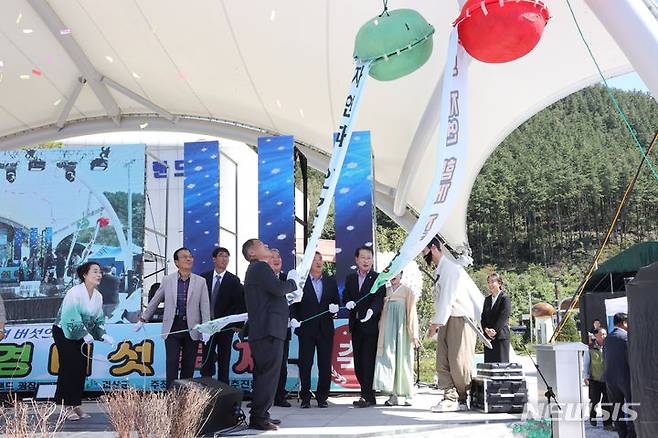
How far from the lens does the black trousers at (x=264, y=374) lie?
16.1ft

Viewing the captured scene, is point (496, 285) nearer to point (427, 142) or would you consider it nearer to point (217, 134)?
point (427, 142)

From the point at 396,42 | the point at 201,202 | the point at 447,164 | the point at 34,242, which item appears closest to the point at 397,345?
the point at 447,164

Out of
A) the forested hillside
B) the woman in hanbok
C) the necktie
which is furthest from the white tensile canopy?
the forested hillside

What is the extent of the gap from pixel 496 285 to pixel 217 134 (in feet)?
29.3

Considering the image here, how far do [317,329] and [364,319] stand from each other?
0.52 m

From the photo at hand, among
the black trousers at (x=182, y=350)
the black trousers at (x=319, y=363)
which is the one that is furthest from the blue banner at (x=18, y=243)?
the black trousers at (x=319, y=363)

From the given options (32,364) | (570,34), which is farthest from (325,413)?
(570,34)

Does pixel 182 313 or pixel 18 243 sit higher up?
pixel 18 243

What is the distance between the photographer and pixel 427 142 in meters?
10.2

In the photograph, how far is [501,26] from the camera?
364 centimetres

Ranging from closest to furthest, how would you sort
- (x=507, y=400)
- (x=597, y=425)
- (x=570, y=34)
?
(x=507, y=400) → (x=597, y=425) → (x=570, y=34)

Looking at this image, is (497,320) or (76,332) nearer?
(76,332)

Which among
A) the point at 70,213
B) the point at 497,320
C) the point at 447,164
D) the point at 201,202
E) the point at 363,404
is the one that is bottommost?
the point at 363,404

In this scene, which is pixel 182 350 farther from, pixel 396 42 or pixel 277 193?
pixel 277 193
